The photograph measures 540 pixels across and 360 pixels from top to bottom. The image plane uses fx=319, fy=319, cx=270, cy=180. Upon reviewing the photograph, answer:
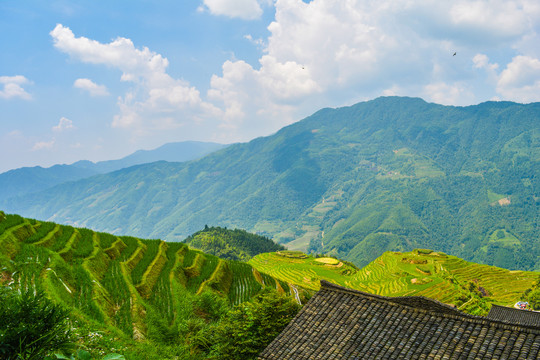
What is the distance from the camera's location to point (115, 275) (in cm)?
2791

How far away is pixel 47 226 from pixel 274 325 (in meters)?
28.3

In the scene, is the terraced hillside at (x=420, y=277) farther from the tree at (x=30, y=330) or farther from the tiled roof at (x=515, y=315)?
the tree at (x=30, y=330)

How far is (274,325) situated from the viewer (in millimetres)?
17000

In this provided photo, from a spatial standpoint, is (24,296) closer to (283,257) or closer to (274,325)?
(274,325)

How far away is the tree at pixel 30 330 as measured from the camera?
5.97 metres

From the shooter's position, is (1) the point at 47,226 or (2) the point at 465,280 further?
(2) the point at 465,280

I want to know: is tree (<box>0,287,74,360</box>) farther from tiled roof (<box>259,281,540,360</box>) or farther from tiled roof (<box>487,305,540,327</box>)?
tiled roof (<box>487,305,540,327</box>)

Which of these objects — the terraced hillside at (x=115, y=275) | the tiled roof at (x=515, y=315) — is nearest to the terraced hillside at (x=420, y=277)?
the tiled roof at (x=515, y=315)

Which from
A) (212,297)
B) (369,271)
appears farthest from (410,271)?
(212,297)

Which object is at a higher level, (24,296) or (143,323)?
(24,296)

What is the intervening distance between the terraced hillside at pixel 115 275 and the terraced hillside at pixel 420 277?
45063 millimetres

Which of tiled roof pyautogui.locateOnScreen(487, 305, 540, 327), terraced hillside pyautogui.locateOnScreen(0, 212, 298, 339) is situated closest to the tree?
terraced hillside pyautogui.locateOnScreen(0, 212, 298, 339)

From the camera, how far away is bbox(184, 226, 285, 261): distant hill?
5453 inches

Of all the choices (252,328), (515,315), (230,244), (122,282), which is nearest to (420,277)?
(515,315)
